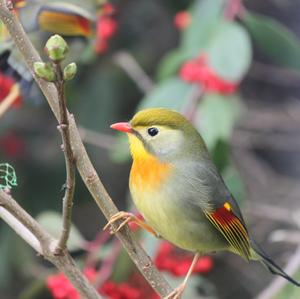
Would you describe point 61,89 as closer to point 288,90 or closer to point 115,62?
point 115,62

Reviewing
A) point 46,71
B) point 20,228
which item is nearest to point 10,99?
point 20,228

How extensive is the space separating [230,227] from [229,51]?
839 mm

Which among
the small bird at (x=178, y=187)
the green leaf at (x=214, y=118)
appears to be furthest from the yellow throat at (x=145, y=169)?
the green leaf at (x=214, y=118)

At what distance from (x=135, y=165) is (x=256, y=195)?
1840mm

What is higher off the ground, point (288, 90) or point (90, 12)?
point (90, 12)

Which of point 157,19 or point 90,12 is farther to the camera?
point 157,19

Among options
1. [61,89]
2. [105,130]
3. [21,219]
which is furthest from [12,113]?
[61,89]

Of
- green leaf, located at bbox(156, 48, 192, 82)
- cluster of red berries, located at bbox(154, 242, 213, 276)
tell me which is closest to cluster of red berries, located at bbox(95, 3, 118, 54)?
green leaf, located at bbox(156, 48, 192, 82)

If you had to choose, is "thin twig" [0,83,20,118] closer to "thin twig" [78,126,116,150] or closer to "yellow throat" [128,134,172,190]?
"yellow throat" [128,134,172,190]

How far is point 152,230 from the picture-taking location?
2.31 metres

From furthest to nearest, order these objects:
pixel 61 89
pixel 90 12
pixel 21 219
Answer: pixel 90 12 < pixel 21 219 < pixel 61 89

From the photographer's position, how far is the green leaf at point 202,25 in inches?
121

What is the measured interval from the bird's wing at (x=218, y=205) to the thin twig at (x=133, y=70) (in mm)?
1293

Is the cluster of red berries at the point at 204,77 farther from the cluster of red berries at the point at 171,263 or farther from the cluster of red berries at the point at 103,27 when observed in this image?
the cluster of red berries at the point at 171,263
